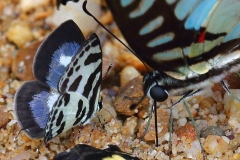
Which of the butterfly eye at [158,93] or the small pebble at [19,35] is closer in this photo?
the butterfly eye at [158,93]

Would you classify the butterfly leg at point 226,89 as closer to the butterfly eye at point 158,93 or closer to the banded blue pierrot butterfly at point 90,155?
the butterfly eye at point 158,93

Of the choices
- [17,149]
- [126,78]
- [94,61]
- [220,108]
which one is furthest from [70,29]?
[220,108]

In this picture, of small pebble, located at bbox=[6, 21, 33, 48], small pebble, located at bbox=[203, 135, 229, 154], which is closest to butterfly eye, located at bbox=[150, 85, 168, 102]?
small pebble, located at bbox=[203, 135, 229, 154]

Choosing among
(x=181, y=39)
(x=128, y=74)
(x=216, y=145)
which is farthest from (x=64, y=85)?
(x=216, y=145)

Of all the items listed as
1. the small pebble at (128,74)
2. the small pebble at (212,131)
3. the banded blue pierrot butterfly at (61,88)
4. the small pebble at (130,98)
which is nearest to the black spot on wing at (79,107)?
the banded blue pierrot butterfly at (61,88)

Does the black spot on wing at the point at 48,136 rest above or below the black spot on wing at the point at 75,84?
below

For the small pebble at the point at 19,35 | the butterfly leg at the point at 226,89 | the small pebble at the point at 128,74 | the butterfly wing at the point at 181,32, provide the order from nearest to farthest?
1. the butterfly wing at the point at 181,32
2. the butterfly leg at the point at 226,89
3. the small pebble at the point at 128,74
4. the small pebble at the point at 19,35

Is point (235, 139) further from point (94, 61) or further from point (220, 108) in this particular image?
point (94, 61)

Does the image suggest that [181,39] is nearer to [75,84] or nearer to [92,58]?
[92,58]
